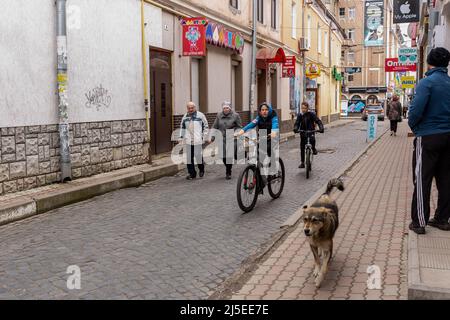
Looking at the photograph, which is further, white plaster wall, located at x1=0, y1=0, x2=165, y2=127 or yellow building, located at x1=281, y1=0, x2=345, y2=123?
yellow building, located at x1=281, y1=0, x2=345, y2=123

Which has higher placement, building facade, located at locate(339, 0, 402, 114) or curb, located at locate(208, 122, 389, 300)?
building facade, located at locate(339, 0, 402, 114)

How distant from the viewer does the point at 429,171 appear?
5.56m

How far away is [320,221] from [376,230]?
89.8 inches

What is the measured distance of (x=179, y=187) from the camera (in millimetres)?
10227

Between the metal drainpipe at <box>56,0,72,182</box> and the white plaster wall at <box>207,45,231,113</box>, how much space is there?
7.51 metres

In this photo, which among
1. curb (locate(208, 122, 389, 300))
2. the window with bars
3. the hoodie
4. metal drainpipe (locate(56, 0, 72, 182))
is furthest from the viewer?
the window with bars

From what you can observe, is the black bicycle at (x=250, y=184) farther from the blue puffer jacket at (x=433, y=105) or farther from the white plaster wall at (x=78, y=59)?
the white plaster wall at (x=78, y=59)

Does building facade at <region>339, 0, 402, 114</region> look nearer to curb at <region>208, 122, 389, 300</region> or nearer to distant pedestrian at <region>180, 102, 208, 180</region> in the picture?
distant pedestrian at <region>180, 102, 208, 180</region>

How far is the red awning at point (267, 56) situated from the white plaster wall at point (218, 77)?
10.4 feet

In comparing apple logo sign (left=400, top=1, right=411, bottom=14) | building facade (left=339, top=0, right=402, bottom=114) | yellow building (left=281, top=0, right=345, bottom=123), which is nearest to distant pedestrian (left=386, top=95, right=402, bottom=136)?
apple logo sign (left=400, top=1, right=411, bottom=14)

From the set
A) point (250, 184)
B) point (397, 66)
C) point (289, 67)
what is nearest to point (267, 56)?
point (289, 67)

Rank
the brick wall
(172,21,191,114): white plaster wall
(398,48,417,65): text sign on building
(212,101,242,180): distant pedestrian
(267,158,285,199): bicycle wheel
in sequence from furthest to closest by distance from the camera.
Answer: (398,48,417,65): text sign on building → (172,21,191,114): white plaster wall → (212,101,242,180): distant pedestrian → (267,158,285,199): bicycle wheel → the brick wall

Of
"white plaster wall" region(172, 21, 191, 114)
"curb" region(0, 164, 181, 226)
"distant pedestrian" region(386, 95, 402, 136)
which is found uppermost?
"white plaster wall" region(172, 21, 191, 114)

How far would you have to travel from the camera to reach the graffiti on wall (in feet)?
34.0
